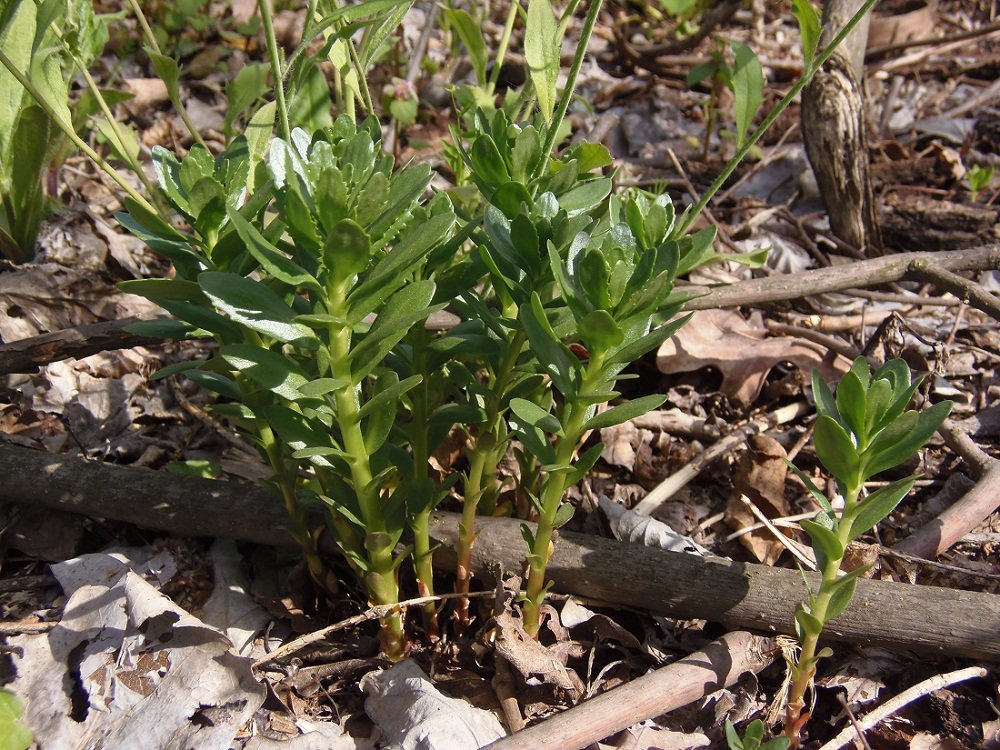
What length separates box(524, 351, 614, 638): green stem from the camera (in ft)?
4.61

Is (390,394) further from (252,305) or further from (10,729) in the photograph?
(10,729)

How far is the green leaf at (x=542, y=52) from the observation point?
1505 mm

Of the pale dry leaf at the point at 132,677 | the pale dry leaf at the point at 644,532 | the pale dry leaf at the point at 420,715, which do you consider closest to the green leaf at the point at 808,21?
the pale dry leaf at the point at 644,532

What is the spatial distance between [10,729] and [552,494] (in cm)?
100

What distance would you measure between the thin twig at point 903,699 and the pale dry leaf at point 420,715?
2.25 feet

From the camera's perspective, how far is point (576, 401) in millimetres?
1392

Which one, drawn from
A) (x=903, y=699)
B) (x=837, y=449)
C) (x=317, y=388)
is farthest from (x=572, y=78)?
(x=903, y=699)

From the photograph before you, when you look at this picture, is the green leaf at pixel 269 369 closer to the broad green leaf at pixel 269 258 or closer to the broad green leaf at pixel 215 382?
the broad green leaf at pixel 269 258

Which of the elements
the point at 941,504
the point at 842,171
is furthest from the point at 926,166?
the point at 941,504

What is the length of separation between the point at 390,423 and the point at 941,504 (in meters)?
1.64

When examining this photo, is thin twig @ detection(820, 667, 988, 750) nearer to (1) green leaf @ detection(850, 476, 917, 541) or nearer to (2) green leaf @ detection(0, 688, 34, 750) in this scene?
(1) green leaf @ detection(850, 476, 917, 541)

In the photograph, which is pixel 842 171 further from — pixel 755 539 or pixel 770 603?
pixel 770 603

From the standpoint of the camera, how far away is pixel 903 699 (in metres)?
1.63

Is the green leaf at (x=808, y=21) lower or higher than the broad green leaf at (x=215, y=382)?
higher
